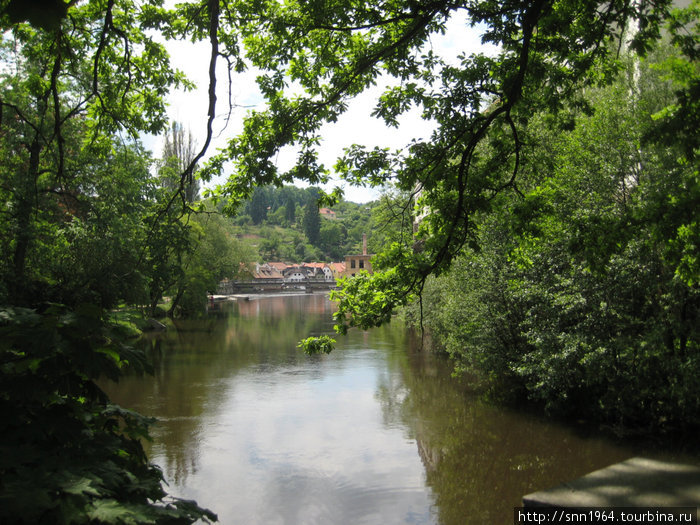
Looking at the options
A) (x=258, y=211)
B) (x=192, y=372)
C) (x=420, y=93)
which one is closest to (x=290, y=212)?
(x=258, y=211)

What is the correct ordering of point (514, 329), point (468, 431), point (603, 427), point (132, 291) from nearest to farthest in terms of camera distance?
point (603, 427) → point (468, 431) → point (514, 329) → point (132, 291)

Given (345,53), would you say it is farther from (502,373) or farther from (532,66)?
(502,373)

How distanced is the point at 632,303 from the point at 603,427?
10.1ft

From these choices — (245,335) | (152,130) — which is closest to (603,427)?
(152,130)

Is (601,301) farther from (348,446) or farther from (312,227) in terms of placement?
(312,227)

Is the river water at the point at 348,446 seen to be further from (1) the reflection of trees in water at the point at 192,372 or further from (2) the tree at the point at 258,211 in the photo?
(2) the tree at the point at 258,211

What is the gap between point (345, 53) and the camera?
7.85 metres

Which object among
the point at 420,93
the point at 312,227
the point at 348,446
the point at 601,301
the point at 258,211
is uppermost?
the point at 258,211

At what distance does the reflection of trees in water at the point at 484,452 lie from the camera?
9784 millimetres

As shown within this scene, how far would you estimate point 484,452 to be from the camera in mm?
12102

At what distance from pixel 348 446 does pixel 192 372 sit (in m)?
10.5

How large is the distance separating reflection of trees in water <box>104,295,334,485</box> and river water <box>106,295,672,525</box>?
0.24ft

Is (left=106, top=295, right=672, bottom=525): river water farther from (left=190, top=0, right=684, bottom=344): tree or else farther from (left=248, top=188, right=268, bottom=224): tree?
(left=248, top=188, right=268, bottom=224): tree

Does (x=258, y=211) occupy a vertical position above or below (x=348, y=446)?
above
